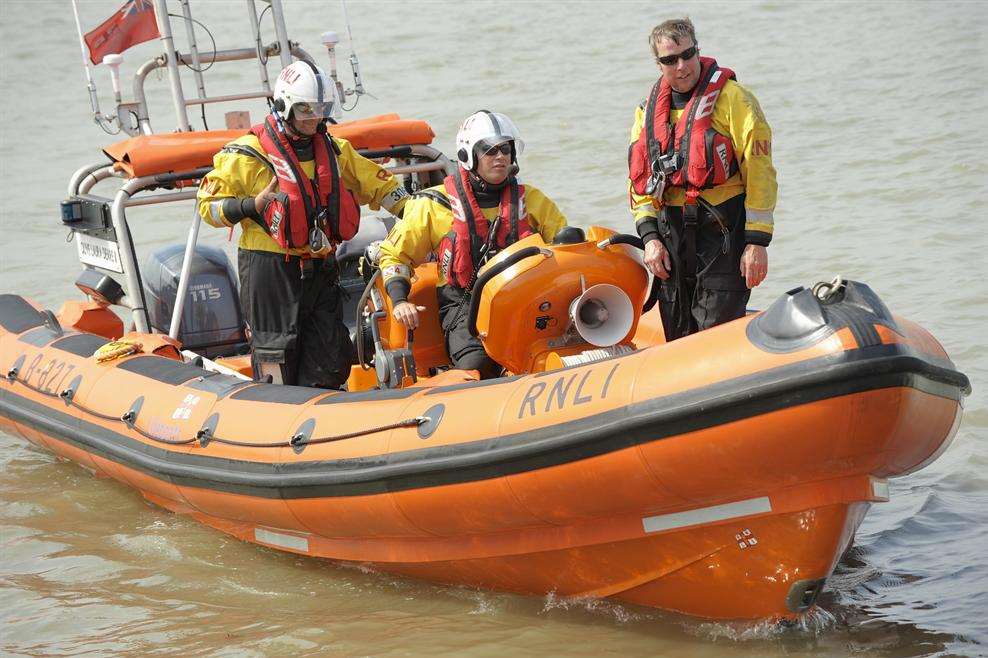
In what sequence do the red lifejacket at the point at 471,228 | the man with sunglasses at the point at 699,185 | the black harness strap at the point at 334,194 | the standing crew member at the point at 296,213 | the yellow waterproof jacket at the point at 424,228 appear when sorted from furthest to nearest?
the black harness strap at the point at 334,194 < the standing crew member at the point at 296,213 < the yellow waterproof jacket at the point at 424,228 < the red lifejacket at the point at 471,228 < the man with sunglasses at the point at 699,185

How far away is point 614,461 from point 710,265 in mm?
1031

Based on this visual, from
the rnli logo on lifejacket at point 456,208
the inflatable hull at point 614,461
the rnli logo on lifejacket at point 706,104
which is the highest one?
the rnli logo on lifejacket at point 706,104

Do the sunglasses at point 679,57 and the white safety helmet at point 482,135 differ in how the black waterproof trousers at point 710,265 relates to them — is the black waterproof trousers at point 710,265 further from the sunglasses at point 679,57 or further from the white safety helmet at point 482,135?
the white safety helmet at point 482,135

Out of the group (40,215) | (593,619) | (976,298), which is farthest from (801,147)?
(593,619)

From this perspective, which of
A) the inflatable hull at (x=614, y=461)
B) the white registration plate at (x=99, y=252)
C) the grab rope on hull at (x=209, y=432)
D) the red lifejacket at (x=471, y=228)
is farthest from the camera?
the white registration plate at (x=99, y=252)

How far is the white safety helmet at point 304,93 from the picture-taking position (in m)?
4.57

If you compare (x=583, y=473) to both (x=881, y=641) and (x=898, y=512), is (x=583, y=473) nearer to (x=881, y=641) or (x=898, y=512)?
(x=881, y=641)

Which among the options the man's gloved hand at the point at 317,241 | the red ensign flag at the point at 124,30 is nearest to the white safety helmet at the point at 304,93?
the man's gloved hand at the point at 317,241

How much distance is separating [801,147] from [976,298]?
13.3 feet

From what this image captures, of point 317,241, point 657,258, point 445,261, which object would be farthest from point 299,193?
point 657,258

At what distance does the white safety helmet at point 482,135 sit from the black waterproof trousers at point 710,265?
58 centimetres

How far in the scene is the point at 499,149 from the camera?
171 inches

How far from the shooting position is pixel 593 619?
3.86 m

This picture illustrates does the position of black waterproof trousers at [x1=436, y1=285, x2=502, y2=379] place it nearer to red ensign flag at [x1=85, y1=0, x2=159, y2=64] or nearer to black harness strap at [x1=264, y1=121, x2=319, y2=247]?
black harness strap at [x1=264, y1=121, x2=319, y2=247]
